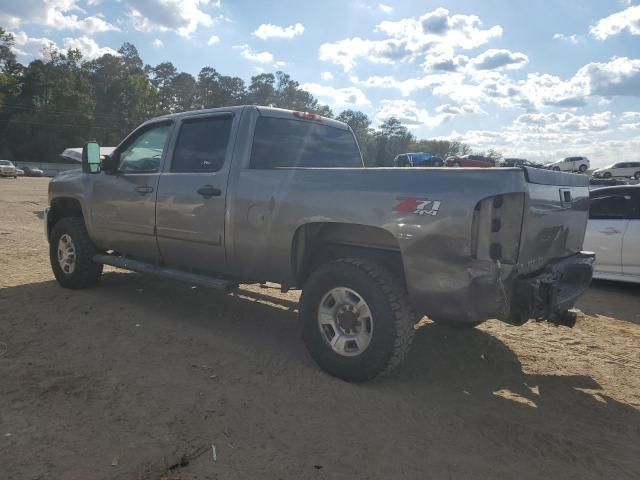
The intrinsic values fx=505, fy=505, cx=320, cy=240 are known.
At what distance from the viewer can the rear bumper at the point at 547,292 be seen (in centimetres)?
324

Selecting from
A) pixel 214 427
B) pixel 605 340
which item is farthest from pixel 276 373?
pixel 605 340

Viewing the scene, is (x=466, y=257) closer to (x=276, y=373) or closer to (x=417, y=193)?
(x=417, y=193)

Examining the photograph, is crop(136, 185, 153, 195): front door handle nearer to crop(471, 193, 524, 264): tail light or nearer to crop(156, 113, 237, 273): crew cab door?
crop(156, 113, 237, 273): crew cab door

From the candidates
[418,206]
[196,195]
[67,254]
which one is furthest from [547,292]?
[67,254]

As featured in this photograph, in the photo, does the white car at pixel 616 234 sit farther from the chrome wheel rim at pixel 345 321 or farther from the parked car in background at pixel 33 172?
the parked car in background at pixel 33 172

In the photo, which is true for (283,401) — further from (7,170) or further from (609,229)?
(7,170)

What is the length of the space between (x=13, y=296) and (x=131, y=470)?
4.07m

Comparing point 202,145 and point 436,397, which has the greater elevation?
point 202,145

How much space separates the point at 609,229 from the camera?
23.2 ft

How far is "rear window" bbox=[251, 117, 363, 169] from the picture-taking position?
4539mm

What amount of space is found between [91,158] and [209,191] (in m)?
1.91

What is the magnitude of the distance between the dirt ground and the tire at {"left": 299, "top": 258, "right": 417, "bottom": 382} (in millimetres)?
167

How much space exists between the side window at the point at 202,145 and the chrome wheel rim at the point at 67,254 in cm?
199

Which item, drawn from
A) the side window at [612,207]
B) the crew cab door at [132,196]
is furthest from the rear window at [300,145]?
the side window at [612,207]
